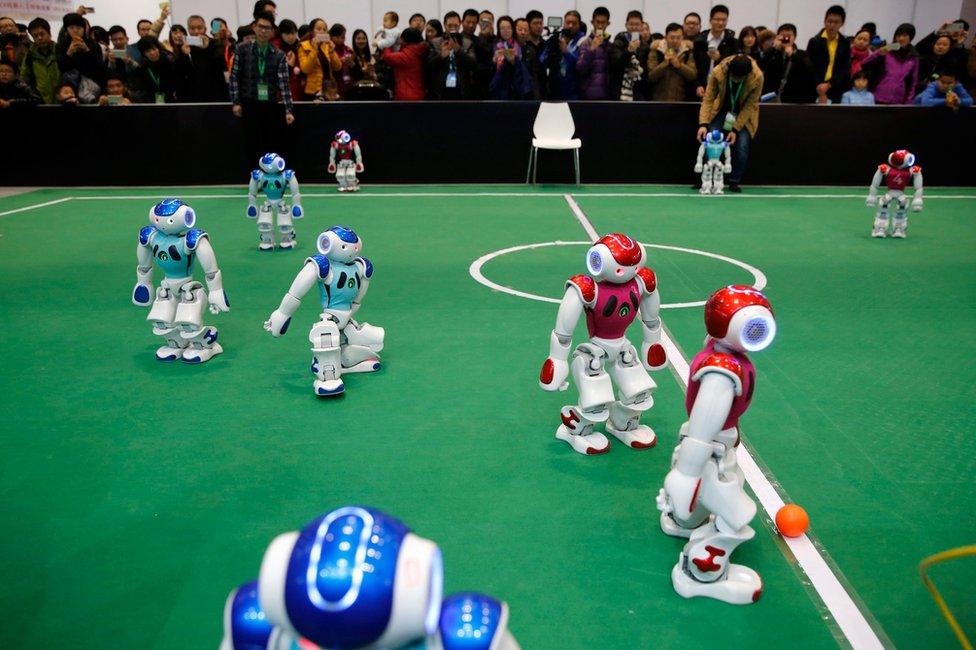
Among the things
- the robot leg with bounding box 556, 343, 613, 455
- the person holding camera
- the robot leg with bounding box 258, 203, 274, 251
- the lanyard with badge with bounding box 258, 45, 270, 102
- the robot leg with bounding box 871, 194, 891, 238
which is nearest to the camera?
the robot leg with bounding box 556, 343, 613, 455

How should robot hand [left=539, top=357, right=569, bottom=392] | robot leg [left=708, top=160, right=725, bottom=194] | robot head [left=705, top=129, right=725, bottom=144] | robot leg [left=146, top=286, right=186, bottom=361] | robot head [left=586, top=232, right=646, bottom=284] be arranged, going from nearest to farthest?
robot head [left=586, top=232, right=646, bottom=284] → robot hand [left=539, top=357, right=569, bottom=392] → robot leg [left=146, top=286, right=186, bottom=361] → robot head [left=705, top=129, right=725, bottom=144] → robot leg [left=708, top=160, right=725, bottom=194]

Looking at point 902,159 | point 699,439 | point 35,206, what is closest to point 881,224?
point 902,159

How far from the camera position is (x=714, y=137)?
38.2 feet

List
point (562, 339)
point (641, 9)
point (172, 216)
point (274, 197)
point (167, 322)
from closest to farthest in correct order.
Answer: point (562, 339) < point (172, 216) < point (167, 322) < point (274, 197) < point (641, 9)

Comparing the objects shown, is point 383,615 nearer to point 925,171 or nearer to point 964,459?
point 964,459

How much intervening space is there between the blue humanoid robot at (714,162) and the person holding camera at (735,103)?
0.46 feet

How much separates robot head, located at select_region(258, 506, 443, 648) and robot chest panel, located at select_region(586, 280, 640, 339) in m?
2.51

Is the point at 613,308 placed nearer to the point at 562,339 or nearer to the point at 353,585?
the point at 562,339

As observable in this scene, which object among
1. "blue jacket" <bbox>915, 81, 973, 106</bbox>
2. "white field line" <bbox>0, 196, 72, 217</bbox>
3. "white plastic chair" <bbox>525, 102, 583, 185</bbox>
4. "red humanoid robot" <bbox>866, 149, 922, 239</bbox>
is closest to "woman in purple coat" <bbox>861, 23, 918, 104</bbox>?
"blue jacket" <bbox>915, 81, 973, 106</bbox>

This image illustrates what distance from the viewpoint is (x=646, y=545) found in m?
3.37

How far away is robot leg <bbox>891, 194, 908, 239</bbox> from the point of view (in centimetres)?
895

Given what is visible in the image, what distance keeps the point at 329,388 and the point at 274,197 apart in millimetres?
4233

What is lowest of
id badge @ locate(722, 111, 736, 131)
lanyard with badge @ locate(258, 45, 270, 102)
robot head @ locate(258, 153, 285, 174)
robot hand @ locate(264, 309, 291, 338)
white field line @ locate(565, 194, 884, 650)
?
white field line @ locate(565, 194, 884, 650)

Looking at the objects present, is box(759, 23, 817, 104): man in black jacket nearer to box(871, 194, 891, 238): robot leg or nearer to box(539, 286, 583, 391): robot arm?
box(871, 194, 891, 238): robot leg
